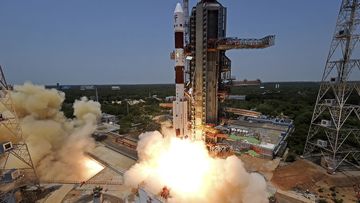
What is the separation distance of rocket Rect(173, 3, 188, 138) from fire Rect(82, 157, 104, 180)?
45.6 feet

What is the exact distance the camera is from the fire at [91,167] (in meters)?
27.1

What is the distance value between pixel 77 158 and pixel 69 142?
9.57 feet

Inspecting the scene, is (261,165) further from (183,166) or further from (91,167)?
(91,167)

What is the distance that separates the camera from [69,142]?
104 feet

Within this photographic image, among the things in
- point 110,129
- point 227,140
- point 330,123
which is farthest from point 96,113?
point 330,123

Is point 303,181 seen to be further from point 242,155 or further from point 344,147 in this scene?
point 344,147

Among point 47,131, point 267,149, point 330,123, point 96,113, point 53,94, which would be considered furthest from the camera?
point 96,113

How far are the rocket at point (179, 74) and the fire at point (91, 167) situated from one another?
13.9m

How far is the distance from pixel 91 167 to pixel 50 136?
24.4 feet

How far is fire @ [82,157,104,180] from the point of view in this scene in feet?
88.8

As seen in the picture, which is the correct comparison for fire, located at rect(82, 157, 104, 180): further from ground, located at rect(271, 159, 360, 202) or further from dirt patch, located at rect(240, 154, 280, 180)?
→ ground, located at rect(271, 159, 360, 202)

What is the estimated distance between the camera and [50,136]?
29.1 meters

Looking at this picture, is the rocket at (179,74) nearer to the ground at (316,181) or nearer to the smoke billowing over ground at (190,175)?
the smoke billowing over ground at (190,175)

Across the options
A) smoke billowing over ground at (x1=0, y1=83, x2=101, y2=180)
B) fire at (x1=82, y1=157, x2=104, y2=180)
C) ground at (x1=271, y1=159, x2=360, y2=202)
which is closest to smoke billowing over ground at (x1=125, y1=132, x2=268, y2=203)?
ground at (x1=271, y1=159, x2=360, y2=202)
